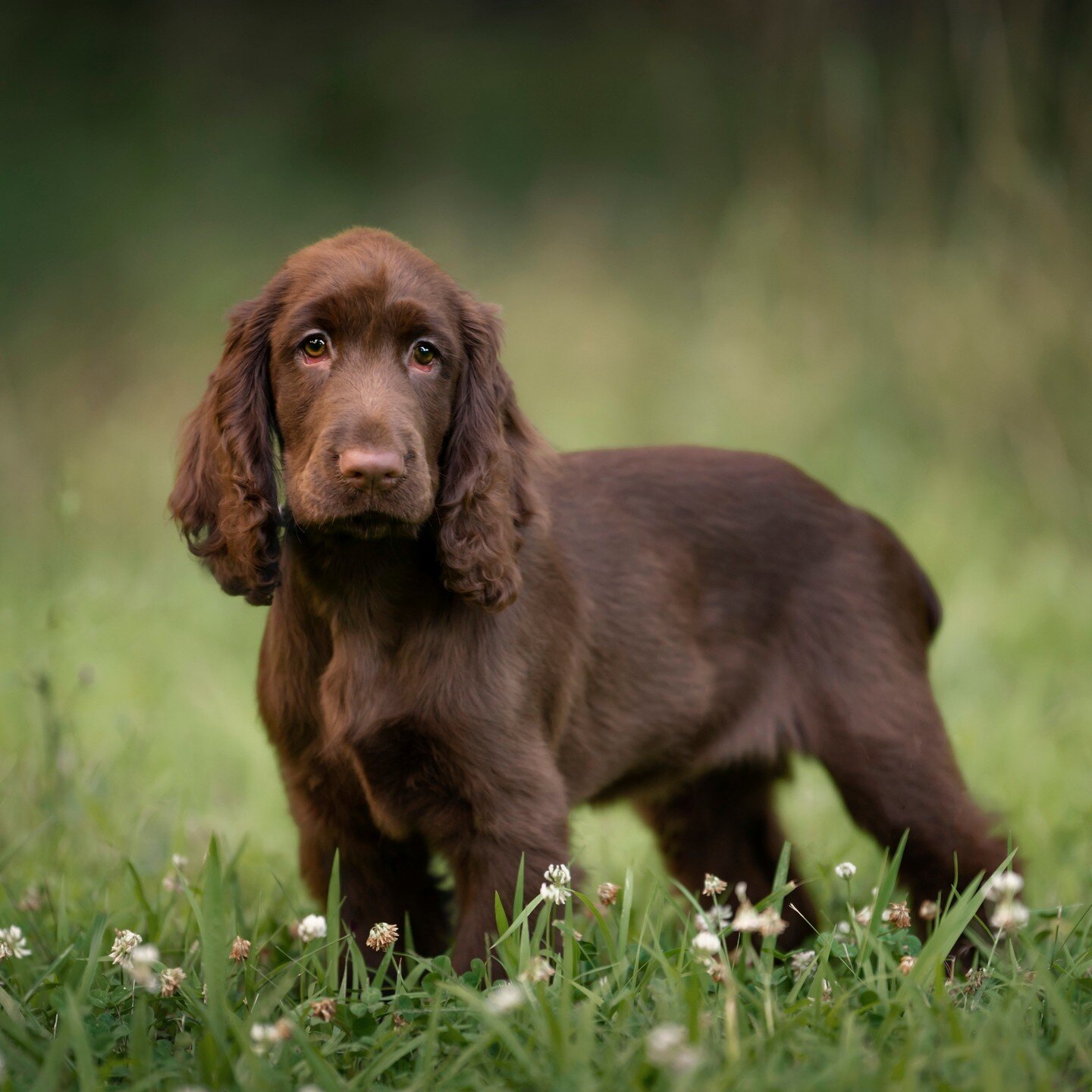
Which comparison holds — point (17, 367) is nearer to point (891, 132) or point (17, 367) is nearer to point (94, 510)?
point (94, 510)

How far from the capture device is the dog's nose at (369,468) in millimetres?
2230

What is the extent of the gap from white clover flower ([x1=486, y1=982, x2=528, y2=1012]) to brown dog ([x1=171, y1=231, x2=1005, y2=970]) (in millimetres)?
266

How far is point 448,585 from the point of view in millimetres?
2469

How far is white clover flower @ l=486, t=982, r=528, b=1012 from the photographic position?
175cm

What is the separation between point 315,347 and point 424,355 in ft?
0.69

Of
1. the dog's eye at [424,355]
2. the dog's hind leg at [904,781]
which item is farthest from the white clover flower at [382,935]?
the dog's hind leg at [904,781]

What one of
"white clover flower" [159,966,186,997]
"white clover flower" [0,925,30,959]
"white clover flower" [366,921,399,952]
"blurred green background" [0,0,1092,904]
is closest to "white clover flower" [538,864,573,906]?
"white clover flower" [366,921,399,952]

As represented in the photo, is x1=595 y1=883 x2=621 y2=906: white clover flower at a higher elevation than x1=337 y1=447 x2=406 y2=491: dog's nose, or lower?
lower

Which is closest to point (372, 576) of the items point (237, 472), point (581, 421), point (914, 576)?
point (237, 472)

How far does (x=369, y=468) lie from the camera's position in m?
2.23

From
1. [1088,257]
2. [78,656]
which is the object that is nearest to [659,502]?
[78,656]

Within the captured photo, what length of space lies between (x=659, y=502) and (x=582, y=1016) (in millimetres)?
1463

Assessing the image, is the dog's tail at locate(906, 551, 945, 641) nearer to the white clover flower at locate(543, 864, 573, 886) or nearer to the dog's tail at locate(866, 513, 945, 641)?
the dog's tail at locate(866, 513, 945, 641)

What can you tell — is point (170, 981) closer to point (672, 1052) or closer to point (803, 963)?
point (672, 1052)
